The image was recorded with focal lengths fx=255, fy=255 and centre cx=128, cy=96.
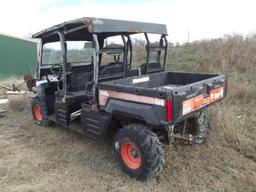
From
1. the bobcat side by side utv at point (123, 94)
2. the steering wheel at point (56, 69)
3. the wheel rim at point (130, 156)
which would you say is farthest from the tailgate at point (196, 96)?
the steering wheel at point (56, 69)

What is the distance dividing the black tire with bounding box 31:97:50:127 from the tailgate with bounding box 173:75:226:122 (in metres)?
2.87

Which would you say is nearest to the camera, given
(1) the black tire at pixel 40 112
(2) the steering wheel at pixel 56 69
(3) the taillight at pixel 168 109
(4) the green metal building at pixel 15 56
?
(3) the taillight at pixel 168 109

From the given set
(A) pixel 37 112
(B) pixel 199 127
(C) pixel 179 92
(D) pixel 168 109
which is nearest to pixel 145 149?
(D) pixel 168 109

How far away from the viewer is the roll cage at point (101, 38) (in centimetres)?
340

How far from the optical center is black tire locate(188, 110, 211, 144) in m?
3.83

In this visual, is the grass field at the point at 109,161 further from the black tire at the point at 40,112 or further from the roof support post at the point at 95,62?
the roof support post at the point at 95,62

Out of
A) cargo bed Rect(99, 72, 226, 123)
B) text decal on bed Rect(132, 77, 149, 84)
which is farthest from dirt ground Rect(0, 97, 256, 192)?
text decal on bed Rect(132, 77, 149, 84)

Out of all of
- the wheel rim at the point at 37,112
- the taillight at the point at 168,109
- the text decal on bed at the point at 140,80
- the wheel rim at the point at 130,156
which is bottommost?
the wheel rim at the point at 130,156

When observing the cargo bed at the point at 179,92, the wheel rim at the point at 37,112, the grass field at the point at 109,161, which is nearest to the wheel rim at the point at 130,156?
the grass field at the point at 109,161

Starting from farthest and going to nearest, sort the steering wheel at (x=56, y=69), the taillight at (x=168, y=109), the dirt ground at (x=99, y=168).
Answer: the steering wheel at (x=56, y=69) → the dirt ground at (x=99, y=168) → the taillight at (x=168, y=109)

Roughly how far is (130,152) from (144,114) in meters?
0.70

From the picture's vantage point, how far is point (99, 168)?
3496 mm

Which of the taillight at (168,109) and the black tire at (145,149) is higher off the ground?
the taillight at (168,109)

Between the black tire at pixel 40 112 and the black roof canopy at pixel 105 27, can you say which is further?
the black tire at pixel 40 112
